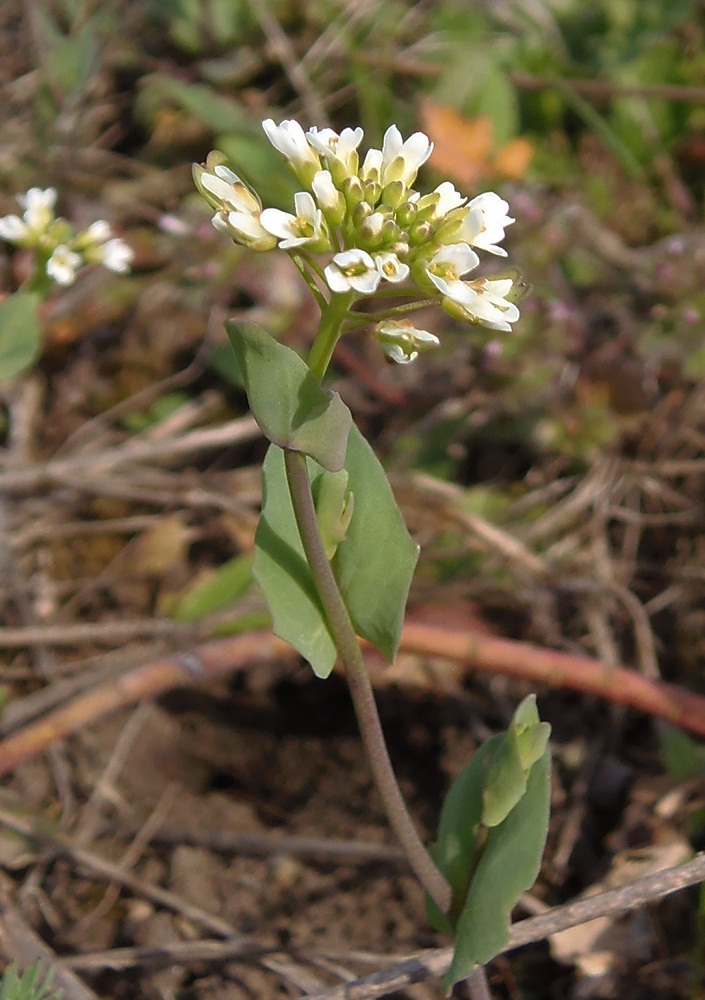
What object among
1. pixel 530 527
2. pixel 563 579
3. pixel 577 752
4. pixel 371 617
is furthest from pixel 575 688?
pixel 371 617

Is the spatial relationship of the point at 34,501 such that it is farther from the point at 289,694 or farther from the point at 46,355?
the point at 289,694

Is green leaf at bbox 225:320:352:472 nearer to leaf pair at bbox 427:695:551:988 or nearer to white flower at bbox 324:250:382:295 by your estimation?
white flower at bbox 324:250:382:295

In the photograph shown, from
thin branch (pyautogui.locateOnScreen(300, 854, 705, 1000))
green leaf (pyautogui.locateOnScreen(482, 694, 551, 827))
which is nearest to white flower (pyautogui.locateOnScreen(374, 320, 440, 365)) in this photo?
green leaf (pyautogui.locateOnScreen(482, 694, 551, 827))

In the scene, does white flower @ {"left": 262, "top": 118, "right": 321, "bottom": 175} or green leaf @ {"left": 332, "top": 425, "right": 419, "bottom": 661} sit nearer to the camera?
white flower @ {"left": 262, "top": 118, "right": 321, "bottom": 175}

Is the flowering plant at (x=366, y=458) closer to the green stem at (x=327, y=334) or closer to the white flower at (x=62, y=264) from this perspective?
the green stem at (x=327, y=334)

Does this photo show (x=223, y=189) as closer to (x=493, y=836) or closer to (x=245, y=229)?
(x=245, y=229)

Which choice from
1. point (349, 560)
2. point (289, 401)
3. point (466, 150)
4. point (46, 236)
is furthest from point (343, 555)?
point (466, 150)
